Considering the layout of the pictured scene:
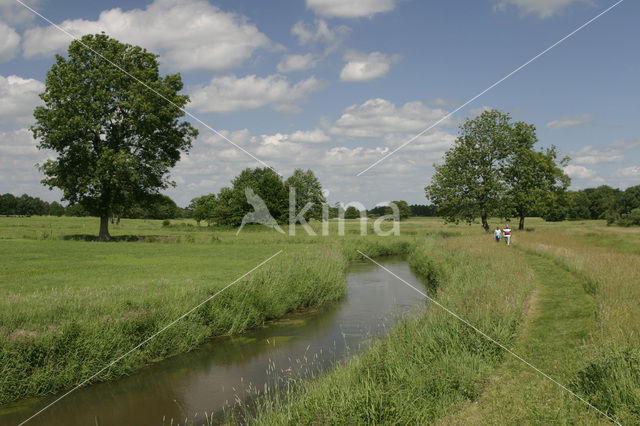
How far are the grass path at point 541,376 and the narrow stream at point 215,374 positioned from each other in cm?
361

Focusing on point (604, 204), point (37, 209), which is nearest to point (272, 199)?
point (604, 204)

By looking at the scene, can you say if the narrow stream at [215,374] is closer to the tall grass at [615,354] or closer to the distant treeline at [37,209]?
the tall grass at [615,354]

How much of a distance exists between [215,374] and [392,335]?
4570 millimetres

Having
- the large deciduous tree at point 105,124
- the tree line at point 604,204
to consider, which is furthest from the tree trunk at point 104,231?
the tree line at point 604,204

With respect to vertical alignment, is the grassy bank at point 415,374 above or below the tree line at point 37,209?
below

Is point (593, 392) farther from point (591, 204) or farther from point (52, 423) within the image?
point (591, 204)

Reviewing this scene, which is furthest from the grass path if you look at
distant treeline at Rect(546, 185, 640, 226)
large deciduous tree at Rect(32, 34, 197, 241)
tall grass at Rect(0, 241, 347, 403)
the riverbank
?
distant treeline at Rect(546, 185, 640, 226)

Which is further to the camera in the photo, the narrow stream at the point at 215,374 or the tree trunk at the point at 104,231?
the tree trunk at the point at 104,231

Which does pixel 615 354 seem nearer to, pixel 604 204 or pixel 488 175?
pixel 488 175

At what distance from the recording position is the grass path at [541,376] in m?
6.38

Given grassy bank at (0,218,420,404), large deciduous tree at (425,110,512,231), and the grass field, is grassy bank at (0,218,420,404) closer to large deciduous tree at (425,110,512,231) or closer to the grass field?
the grass field

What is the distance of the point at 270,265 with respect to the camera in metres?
19.8

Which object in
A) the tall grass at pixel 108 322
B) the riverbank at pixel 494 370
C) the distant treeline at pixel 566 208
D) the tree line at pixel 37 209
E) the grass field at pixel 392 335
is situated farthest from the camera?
the tree line at pixel 37 209

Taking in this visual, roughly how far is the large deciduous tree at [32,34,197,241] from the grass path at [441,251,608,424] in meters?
30.3
